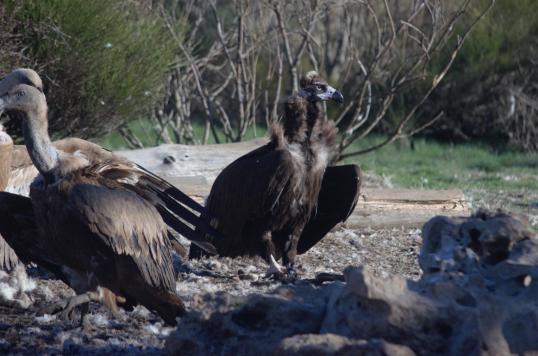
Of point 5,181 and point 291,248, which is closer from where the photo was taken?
point 5,181

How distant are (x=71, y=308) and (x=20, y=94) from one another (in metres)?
1.15

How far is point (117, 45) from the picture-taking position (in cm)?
900

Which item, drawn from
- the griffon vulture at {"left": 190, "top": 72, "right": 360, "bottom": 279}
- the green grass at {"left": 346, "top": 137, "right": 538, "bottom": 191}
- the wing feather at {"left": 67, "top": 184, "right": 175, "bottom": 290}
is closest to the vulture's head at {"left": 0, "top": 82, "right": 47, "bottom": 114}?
the wing feather at {"left": 67, "top": 184, "right": 175, "bottom": 290}

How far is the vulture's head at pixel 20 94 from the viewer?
5055 mm

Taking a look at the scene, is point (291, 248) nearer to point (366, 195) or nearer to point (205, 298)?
point (366, 195)

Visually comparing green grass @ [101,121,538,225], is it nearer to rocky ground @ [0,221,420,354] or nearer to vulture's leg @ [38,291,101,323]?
rocky ground @ [0,221,420,354]

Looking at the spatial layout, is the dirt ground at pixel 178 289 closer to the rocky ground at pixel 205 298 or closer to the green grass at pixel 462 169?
the rocky ground at pixel 205 298

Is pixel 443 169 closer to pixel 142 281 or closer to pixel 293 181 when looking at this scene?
pixel 293 181

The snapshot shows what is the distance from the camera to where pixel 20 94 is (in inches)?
200

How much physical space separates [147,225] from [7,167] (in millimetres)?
1763

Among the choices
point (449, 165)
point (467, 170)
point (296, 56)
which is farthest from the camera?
point (449, 165)

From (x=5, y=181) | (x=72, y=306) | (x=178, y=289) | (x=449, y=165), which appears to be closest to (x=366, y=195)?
(x=178, y=289)

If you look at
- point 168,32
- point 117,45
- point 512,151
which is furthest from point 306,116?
point 512,151

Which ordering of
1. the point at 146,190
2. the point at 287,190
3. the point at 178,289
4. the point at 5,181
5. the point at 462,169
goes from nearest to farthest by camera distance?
the point at 146,190 < the point at 178,289 < the point at 5,181 < the point at 287,190 < the point at 462,169
